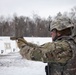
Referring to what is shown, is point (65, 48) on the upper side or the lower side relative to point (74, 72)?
upper

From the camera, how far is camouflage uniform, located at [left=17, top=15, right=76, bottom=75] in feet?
7.43

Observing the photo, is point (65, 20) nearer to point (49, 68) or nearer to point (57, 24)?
Result: point (57, 24)

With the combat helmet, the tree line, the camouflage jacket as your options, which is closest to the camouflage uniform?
the camouflage jacket

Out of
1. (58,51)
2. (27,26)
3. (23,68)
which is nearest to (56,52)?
(58,51)

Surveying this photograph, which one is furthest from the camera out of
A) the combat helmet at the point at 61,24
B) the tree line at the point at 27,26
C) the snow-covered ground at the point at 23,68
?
the tree line at the point at 27,26

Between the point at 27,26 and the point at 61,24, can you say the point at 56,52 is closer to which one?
the point at 61,24

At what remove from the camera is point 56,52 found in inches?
89.5

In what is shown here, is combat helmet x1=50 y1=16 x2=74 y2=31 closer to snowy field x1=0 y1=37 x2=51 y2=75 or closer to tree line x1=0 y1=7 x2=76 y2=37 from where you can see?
snowy field x1=0 y1=37 x2=51 y2=75

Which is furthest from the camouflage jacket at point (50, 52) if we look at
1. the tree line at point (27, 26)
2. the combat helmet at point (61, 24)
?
the tree line at point (27, 26)

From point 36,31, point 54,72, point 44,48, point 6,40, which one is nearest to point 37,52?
point 44,48

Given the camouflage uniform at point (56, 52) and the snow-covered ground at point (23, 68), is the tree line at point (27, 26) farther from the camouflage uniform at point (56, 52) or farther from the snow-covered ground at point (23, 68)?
the camouflage uniform at point (56, 52)

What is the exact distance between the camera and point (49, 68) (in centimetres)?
267

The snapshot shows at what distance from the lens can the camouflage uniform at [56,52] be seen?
2.27 metres

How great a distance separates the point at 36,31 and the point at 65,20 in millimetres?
57949
